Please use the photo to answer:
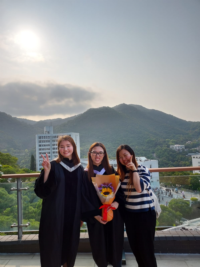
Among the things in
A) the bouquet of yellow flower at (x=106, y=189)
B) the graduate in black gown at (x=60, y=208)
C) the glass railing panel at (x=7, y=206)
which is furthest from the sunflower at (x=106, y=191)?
the glass railing panel at (x=7, y=206)

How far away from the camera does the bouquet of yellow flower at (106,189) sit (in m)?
1.59

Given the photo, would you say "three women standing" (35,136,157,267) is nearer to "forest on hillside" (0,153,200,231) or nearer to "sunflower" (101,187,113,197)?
"sunflower" (101,187,113,197)

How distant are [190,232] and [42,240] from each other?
6.06 feet

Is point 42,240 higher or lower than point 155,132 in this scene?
lower

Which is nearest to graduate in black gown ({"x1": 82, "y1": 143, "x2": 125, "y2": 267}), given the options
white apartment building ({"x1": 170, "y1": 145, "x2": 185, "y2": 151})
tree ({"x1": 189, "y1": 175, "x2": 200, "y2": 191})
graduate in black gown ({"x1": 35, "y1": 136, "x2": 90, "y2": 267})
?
graduate in black gown ({"x1": 35, "y1": 136, "x2": 90, "y2": 267})

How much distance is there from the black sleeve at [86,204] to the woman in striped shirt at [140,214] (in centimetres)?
30

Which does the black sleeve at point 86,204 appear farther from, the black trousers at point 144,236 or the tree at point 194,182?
the tree at point 194,182

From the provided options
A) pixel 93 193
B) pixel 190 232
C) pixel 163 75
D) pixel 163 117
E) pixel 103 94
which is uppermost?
pixel 163 75

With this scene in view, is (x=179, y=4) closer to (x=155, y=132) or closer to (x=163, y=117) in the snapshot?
(x=155, y=132)

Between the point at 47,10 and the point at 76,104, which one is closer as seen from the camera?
the point at 47,10

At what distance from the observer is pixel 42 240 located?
5.44ft

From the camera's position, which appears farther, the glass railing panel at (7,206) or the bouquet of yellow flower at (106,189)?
the glass railing panel at (7,206)

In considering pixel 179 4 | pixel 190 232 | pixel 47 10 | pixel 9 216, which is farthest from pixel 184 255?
pixel 179 4

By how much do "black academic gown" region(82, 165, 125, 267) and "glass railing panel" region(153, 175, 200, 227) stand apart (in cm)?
96
